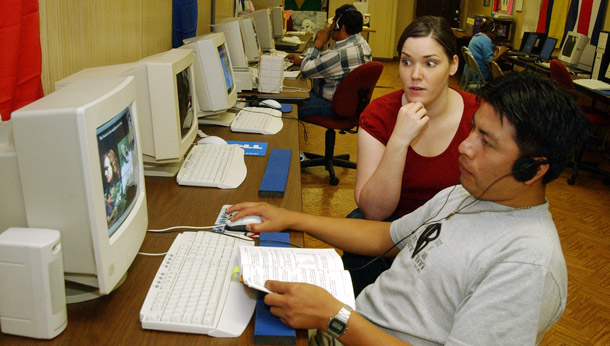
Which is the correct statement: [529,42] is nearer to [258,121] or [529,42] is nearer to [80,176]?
[258,121]

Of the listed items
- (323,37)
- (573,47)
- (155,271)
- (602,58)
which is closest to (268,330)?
(155,271)

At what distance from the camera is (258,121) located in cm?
269

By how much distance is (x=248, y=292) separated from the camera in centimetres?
119

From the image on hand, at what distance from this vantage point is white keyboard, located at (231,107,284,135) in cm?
257

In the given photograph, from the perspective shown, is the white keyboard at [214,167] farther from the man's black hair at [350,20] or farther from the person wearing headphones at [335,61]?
the man's black hair at [350,20]

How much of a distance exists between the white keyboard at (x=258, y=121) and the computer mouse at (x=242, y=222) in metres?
1.07

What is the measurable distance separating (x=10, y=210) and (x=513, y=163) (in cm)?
97

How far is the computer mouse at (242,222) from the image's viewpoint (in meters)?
1.50

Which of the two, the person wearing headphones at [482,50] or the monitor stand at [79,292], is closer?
the monitor stand at [79,292]

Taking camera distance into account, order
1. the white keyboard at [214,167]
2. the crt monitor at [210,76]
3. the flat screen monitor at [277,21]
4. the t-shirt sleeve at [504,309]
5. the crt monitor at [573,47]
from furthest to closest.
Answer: the flat screen monitor at [277,21], the crt monitor at [573,47], the crt monitor at [210,76], the white keyboard at [214,167], the t-shirt sleeve at [504,309]

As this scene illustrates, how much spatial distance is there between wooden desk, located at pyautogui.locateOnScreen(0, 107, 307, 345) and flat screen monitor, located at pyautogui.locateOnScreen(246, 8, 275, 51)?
2974 mm

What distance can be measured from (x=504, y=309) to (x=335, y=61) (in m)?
3.05

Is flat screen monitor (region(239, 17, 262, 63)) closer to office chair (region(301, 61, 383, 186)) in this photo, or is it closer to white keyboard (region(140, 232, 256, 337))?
office chair (region(301, 61, 383, 186))

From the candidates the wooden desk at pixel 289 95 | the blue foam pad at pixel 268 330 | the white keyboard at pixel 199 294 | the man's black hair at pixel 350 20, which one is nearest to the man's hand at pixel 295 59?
the man's black hair at pixel 350 20
